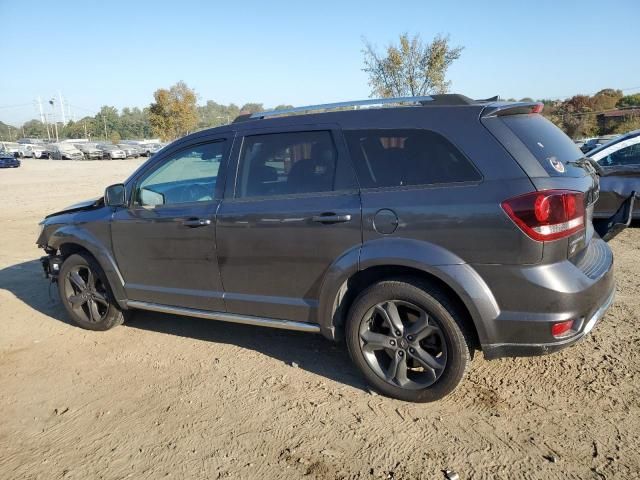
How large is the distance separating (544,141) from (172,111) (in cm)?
5904

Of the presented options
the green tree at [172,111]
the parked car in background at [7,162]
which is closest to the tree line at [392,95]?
the green tree at [172,111]

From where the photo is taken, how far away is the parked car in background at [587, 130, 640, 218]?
692cm

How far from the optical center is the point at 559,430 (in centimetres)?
282

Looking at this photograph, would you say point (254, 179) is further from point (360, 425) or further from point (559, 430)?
point (559, 430)

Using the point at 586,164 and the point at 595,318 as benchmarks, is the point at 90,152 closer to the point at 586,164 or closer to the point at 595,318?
the point at 586,164

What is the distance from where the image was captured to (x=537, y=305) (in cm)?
275

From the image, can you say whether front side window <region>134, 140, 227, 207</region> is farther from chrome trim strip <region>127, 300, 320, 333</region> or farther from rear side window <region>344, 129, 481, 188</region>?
rear side window <region>344, 129, 481, 188</region>

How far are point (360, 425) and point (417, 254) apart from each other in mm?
1097

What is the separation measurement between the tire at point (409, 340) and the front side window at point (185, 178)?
1547mm

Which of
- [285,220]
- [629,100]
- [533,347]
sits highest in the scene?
[629,100]

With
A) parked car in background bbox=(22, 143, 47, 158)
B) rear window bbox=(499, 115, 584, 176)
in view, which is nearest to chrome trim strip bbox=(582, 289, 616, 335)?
rear window bbox=(499, 115, 584, 176)

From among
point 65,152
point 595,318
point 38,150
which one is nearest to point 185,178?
point 595,318

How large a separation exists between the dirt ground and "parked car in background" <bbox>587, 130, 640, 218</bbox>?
2.84m

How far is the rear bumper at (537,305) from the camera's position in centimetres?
273
